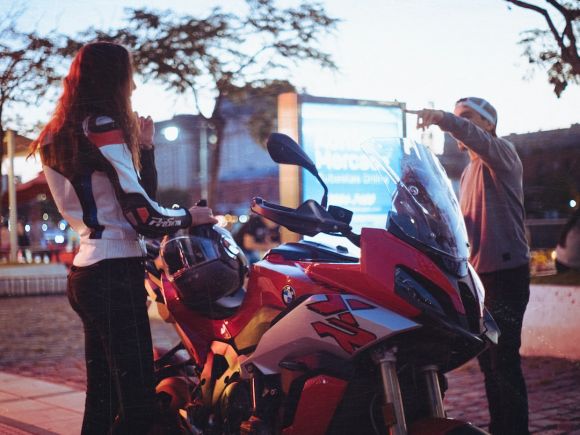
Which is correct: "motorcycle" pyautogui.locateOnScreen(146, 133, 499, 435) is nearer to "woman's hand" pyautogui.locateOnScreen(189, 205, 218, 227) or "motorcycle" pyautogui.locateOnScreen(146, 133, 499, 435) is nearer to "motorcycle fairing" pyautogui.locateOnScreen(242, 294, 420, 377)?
"motorcycle fairing" pyautogui.locateOnScreen(242, 294, 420, 377)

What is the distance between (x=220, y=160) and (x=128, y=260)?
31.4ft

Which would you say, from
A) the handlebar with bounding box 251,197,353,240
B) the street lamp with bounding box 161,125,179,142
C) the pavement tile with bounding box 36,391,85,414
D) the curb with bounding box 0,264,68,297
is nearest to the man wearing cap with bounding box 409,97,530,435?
the handlebar with bounding box 251,197,353,240

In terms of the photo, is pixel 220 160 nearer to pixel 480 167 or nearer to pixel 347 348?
pixel 480 167

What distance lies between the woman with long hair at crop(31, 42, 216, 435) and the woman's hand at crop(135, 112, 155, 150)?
18cm

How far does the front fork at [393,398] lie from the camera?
8.86 ft

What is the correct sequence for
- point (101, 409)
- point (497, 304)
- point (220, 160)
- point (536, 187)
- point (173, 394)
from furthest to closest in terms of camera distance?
point (220, 160) → point (536, 187) → point (497, 304) → point (173, 394) → point (101, 409)

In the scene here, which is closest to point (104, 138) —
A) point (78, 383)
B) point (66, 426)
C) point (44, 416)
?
point (66, 426)

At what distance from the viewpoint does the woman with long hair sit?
10.0ft

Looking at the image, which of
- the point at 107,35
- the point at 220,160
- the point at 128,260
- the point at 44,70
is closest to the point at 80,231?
the point at 128,260

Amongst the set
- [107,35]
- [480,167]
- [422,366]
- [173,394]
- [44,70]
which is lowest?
[173,394]

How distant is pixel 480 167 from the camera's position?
4406 mm

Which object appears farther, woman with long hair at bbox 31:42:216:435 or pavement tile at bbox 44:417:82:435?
pavement tile at bbox 44:417:82:435

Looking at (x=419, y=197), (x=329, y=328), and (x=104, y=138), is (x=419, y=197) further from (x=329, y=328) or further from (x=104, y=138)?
(x=104, y=138)

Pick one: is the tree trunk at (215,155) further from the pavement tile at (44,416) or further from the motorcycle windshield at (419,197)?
the motorcycle windshield at (419,197)
